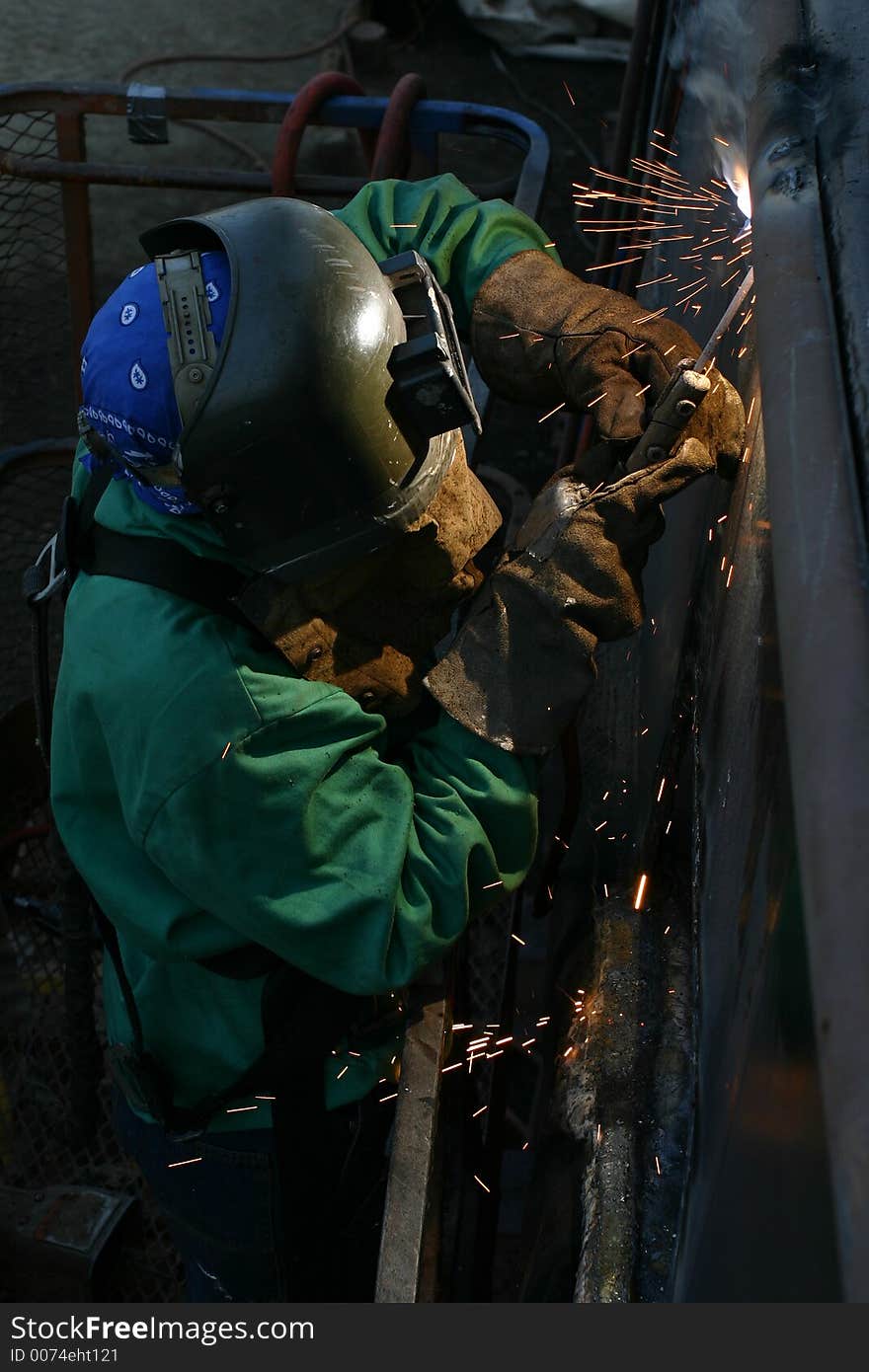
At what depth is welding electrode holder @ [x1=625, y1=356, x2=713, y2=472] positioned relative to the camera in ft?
5.54

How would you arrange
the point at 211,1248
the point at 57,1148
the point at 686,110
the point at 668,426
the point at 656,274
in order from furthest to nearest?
1. the point at 57,1148
2. the point at 656,274
3. the point at 686,110
4. the point at 211,1248
5. the point at 668,426

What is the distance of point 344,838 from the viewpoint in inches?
71.8

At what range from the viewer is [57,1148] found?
3352mm

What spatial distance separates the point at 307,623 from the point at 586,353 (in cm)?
63

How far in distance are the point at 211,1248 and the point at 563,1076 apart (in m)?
0.84

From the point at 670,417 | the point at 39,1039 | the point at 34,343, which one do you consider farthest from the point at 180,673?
the point at 34,343

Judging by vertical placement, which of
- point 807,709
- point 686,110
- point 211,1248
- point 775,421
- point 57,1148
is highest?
point 686,110

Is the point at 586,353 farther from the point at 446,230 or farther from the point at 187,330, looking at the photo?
the point at 187,330

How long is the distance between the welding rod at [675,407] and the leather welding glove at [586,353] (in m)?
0.05

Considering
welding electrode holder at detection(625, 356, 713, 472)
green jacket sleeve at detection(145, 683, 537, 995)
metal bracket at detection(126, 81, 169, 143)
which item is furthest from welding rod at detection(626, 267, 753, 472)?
metal bracket at detection(126, 81, 169, 143)

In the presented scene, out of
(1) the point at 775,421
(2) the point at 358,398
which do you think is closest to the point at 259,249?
(2) the point at 358,398

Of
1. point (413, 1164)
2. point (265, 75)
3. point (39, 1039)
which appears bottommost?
point (39, 1039)

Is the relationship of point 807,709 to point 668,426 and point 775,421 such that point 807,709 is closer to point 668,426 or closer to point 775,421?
point 775,421

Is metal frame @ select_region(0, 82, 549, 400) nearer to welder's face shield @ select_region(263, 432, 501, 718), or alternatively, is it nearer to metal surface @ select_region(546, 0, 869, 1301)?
metal surface @ select_region(546, 0, 869, 1301)
